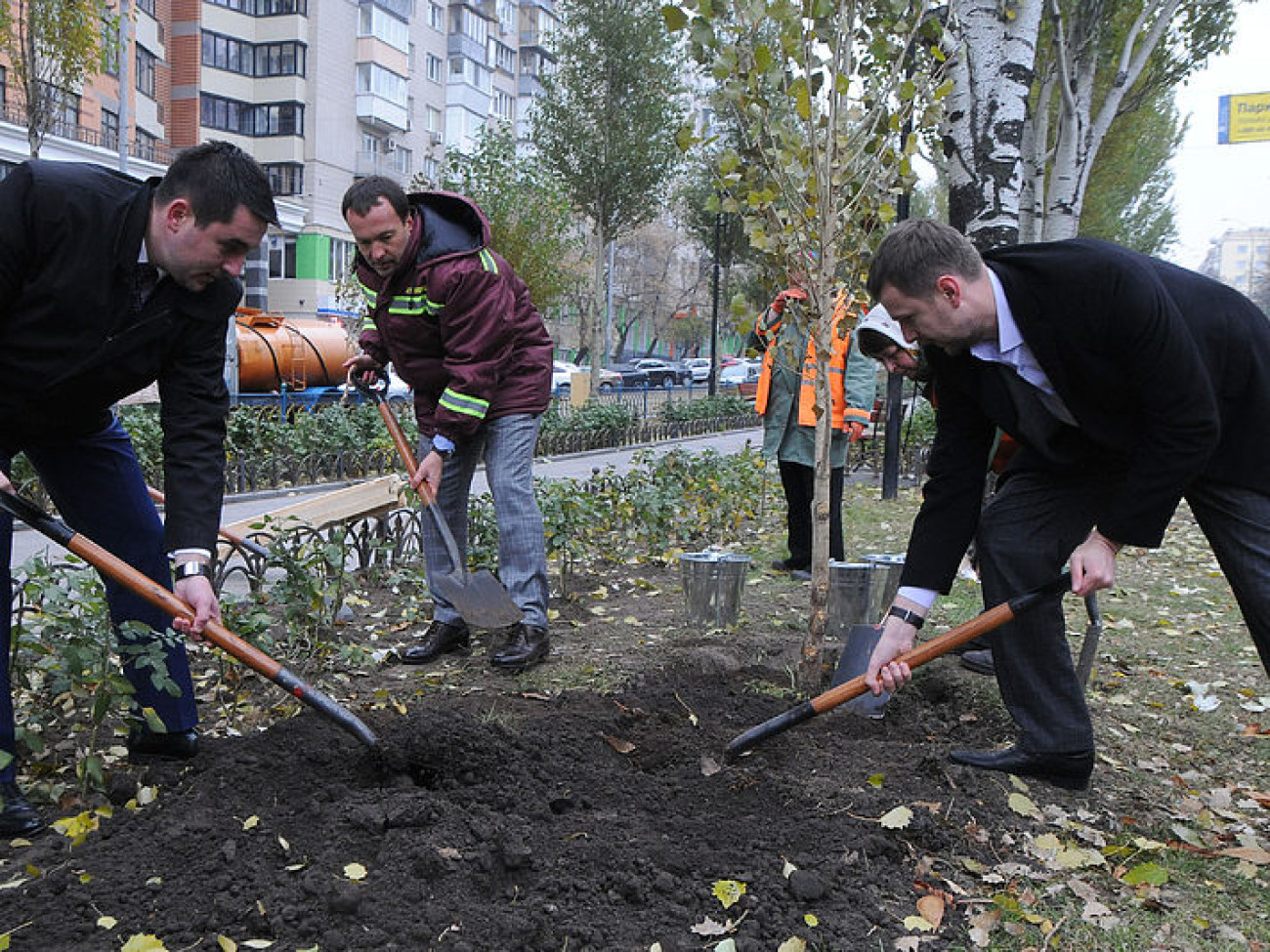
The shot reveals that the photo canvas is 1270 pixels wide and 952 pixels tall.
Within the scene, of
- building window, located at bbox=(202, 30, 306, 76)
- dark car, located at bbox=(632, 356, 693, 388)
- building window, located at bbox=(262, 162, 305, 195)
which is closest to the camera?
building window, located at bbox=(202, 30, 306, 76)

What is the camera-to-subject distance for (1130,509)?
254 cm

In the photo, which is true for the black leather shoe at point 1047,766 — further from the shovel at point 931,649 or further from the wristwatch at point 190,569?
the wristwatch at point 190,569

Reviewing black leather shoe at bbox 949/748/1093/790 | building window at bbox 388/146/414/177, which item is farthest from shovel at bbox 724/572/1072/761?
building window at bbox 388/146/414/177

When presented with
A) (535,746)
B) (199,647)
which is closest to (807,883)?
(535,746)

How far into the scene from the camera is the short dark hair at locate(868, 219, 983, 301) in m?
2.55

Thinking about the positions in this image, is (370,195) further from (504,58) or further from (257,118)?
(504,58)

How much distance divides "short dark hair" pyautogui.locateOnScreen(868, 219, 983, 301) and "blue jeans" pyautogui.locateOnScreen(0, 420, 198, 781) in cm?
212

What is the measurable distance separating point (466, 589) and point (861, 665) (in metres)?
1.53

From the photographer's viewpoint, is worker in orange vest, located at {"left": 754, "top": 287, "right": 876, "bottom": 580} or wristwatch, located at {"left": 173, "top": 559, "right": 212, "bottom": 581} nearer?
wristwatch, located at {"left": 173, "top": 559, "right": 212, "bottom": 581}

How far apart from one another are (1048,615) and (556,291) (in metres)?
16.7

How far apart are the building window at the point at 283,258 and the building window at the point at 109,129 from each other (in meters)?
8.49

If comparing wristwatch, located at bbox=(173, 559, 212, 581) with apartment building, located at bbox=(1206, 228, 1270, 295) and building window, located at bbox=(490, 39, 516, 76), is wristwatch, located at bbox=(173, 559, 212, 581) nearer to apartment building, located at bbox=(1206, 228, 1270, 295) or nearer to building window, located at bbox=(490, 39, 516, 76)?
building window, located at bbox=(490, 39, 516, 76)

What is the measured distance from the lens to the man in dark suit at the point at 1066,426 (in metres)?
2.49

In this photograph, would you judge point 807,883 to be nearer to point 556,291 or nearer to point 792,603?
point 792,603
